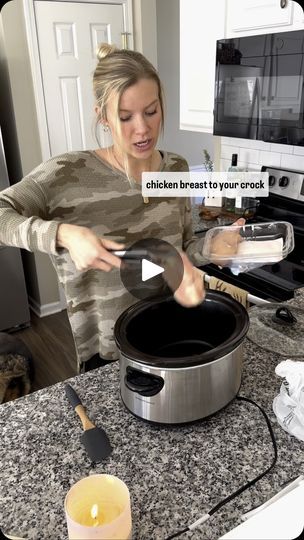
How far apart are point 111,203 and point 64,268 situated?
0.21 meters

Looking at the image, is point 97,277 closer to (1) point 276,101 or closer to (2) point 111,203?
(2) point 111,203

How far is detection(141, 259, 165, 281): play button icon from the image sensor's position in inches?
29.9

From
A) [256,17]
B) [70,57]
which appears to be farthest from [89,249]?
[70,57]

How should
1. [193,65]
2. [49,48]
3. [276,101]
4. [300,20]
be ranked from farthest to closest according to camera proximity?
[49,48]
[193,65]
[276,101]
[300,20]

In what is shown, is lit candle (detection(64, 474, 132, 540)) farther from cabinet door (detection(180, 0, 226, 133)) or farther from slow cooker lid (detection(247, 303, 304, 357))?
cabinet door (detection(180, 0, 226, 133))

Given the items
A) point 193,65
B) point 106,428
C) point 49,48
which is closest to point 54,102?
point 49,48

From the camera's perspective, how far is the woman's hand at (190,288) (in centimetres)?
79

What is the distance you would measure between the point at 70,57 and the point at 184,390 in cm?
245

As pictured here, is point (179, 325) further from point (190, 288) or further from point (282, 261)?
point (282, 261)

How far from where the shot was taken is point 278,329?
104cm

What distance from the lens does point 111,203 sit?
110cm

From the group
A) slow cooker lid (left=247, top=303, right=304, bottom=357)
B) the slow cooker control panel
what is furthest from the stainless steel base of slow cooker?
slow cooker lid (left=247, top=303, right=304, bottom=357)

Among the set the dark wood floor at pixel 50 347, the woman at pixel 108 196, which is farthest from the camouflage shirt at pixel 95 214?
the dark wood floor at pixel 50 347

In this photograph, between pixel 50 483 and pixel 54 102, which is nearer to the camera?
pixel 50 483
